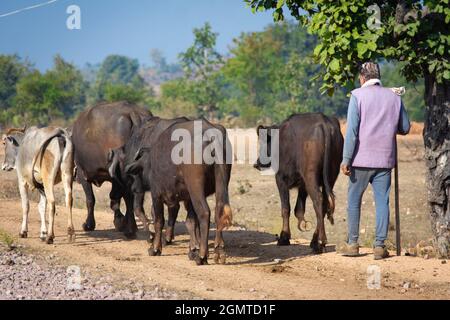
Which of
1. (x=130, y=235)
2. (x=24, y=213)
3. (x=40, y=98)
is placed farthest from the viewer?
(x=40, y=98)

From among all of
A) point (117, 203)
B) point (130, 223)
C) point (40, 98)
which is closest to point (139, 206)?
point (130, 223)

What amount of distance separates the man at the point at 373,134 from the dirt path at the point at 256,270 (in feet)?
2.49

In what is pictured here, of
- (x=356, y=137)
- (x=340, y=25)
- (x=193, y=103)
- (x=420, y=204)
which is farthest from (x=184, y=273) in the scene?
(x=193, y=103)

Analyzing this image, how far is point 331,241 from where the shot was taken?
16094mm

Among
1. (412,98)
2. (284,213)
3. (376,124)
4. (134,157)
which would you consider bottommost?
(284,213)

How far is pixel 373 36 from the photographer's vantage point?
10.8 metres

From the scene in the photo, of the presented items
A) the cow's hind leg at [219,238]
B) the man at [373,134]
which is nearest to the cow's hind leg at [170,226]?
the cow's hind leg at [219,238]

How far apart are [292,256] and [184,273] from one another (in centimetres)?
194

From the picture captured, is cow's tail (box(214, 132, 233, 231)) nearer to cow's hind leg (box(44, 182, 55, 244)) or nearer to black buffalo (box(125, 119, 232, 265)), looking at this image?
black buffalo (box(125, 119, 232, 265))

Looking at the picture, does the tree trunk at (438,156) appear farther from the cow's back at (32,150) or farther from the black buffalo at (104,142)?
the cow's back at (32,150)

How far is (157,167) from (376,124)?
9.46 feet

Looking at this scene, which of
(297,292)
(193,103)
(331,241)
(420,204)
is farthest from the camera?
(193,103)

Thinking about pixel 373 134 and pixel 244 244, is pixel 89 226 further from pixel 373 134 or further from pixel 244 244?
pixel 373 134
